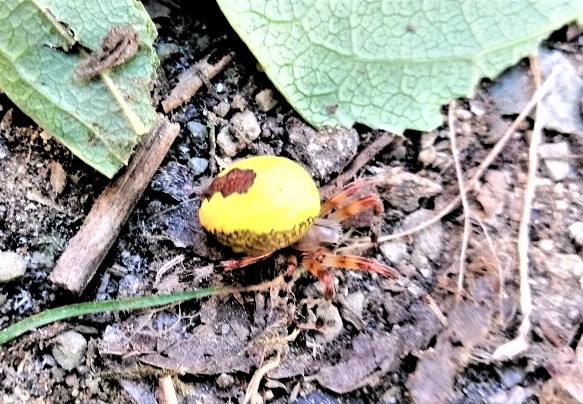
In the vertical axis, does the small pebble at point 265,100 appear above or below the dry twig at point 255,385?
→ above

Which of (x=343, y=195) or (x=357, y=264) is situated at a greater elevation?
(x=343, y=195)

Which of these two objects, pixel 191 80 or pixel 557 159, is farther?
pixel 191 80

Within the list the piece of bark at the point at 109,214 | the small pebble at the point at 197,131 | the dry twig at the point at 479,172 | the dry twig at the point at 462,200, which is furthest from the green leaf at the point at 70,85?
the dry twig at the point at 462,200

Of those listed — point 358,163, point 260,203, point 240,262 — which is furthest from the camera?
point 358,163

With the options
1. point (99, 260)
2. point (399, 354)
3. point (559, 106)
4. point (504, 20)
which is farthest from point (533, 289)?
point (99, 260)

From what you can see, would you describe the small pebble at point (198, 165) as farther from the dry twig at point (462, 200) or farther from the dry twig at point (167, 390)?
the dry twig at point (462, 200)

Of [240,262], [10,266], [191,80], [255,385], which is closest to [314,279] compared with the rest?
[240,262]

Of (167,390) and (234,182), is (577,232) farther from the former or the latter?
(167,390)

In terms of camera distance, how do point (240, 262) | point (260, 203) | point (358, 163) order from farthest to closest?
point (358, 163)
point (240, 262)
point (260, 203)
